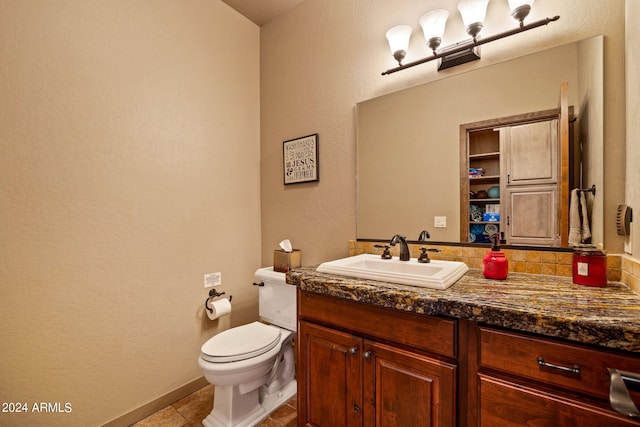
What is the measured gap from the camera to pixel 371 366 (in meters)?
1.08

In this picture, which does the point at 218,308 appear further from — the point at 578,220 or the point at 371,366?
the point at 578,220

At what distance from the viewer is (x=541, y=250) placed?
125 centimetres

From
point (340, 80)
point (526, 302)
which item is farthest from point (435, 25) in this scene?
point (526, 302)

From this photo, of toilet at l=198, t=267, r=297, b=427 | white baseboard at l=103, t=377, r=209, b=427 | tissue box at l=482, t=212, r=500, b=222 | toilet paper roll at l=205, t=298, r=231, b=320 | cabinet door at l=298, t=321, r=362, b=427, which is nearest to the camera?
cabinet door at l=298, t=321, r=362, b=427

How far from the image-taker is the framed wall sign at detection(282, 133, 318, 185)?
6.76 feet

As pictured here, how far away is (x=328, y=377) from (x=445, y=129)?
140 cm

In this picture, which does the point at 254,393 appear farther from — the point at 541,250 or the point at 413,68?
the point at 413,68

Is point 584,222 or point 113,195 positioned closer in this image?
point 584,222

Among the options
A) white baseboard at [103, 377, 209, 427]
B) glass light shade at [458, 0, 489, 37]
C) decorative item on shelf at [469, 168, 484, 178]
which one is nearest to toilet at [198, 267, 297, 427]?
white baseboard at [103, 377, 209, 427]

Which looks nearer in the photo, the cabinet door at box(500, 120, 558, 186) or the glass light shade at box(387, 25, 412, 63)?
the cabinet door at box(500, 120, 558, 186)

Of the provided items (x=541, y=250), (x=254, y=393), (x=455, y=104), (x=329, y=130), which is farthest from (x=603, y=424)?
(x=329, y=130)

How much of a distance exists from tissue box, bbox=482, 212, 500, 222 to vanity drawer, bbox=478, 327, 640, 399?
0.72m

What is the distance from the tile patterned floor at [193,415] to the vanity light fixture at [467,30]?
2.20 m

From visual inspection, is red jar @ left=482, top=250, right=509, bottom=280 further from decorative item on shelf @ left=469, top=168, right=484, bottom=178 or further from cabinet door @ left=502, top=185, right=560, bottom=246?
decorative item on shelf @ left=469, top=168, right=484, bottom=178
